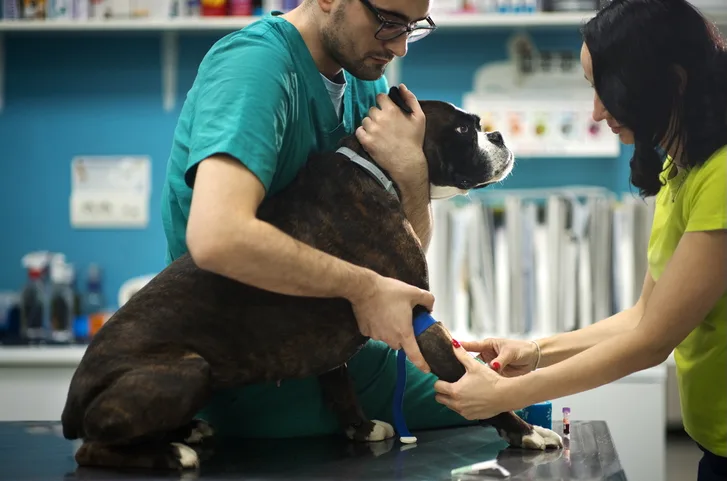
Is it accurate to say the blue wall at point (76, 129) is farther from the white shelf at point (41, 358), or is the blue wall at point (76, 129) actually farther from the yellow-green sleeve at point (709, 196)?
the yellow-green sleeve at point (709, 196)

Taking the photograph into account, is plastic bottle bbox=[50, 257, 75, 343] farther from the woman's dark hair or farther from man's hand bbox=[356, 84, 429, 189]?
the woman's dark hair

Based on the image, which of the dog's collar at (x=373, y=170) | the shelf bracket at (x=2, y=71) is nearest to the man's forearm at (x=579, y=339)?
the dog's collar at (x=373, y=170)

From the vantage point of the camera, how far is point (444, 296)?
3129mm

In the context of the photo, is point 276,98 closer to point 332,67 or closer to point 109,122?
point 332,67

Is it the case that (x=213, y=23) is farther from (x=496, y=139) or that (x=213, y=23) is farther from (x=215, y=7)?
(x=496, y=139)

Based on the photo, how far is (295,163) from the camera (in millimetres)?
1684

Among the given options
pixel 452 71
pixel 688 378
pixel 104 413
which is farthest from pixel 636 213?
pixel 104 413

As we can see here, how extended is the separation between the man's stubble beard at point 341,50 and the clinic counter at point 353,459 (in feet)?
2.35

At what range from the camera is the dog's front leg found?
1.74m

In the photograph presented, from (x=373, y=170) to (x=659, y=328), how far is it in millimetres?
581

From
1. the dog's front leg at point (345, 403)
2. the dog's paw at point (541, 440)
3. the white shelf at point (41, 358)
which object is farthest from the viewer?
the white shelf at point (41, 358)

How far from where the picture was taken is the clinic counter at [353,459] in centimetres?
145

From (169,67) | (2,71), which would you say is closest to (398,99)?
(169,67)

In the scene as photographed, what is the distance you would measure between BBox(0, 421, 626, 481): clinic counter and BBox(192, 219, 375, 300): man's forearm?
30cm
